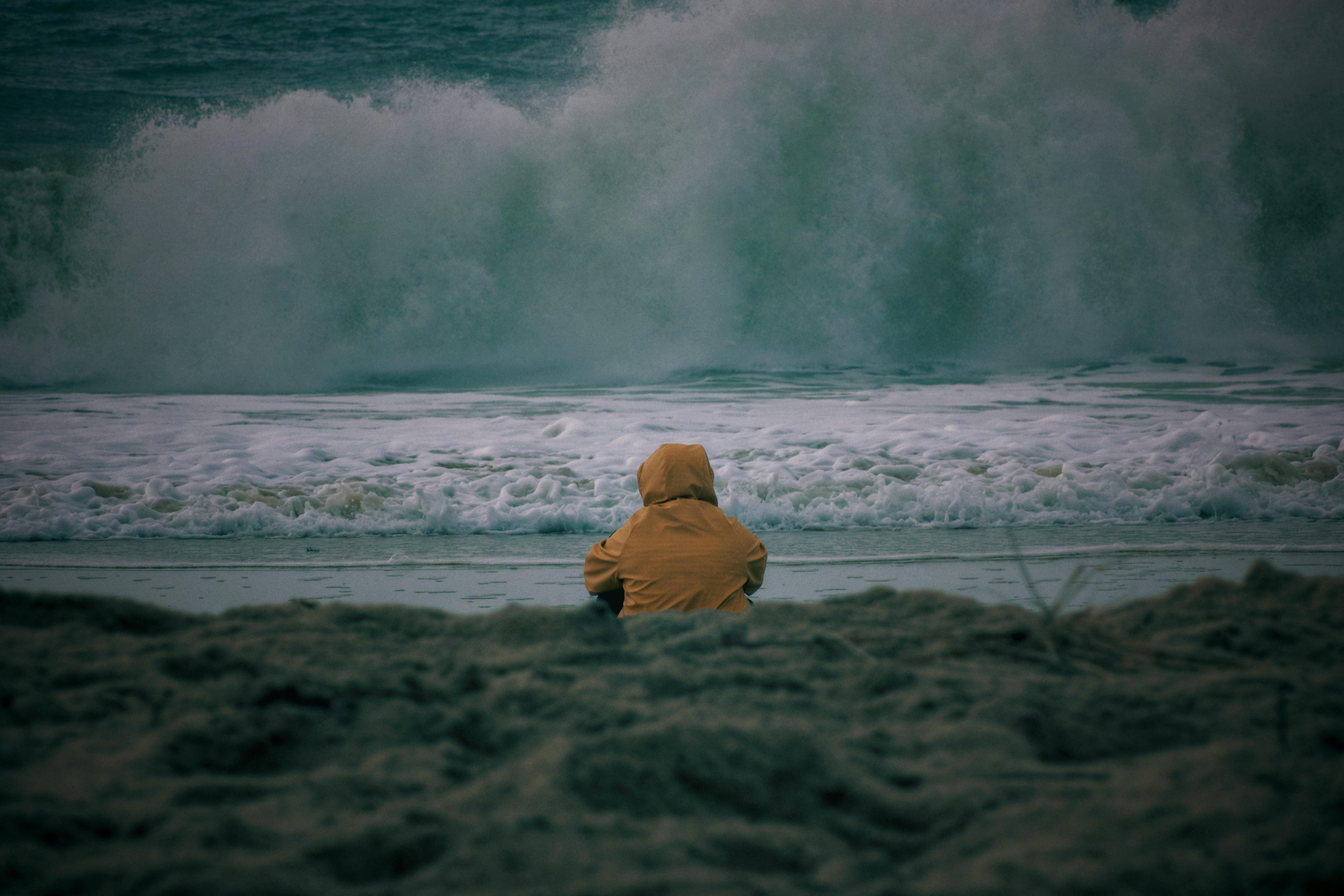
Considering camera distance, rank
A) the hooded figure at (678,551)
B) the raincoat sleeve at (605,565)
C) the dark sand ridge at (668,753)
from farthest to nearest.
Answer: the raincoat sleeve at (605,565), the hooded figure at (678,551), the dark sand ridge at (668,753)

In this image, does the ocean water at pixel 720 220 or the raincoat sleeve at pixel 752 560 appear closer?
the raincoat sleeve at pixel 752 560

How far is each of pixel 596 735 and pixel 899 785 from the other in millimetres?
547

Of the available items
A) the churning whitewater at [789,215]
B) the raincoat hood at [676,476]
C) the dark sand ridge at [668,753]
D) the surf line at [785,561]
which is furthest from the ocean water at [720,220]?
the dark sand ridge at [668,753]

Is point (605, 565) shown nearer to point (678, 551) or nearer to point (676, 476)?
point (678, 551)

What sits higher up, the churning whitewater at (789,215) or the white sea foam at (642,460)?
the churning whitewater at (789,215)

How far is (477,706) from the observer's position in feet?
5.60

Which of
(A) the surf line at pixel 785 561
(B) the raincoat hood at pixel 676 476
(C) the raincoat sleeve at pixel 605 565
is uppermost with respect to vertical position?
(B) the raincoat hood at pixel 676 476

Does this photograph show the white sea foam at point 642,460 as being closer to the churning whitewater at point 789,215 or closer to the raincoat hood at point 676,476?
the raincoat hood at point 676,476

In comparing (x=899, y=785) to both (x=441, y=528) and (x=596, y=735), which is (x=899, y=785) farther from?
(x=441, y=528)

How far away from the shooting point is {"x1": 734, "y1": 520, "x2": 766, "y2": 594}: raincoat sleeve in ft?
11.2

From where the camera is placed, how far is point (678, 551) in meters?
3.31

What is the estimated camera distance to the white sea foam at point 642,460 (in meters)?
6.18

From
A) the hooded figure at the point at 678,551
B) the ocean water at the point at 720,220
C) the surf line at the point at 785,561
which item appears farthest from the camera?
the ocean water at the point at 720,220

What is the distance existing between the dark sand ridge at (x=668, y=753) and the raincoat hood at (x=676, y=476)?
47.2 inches
